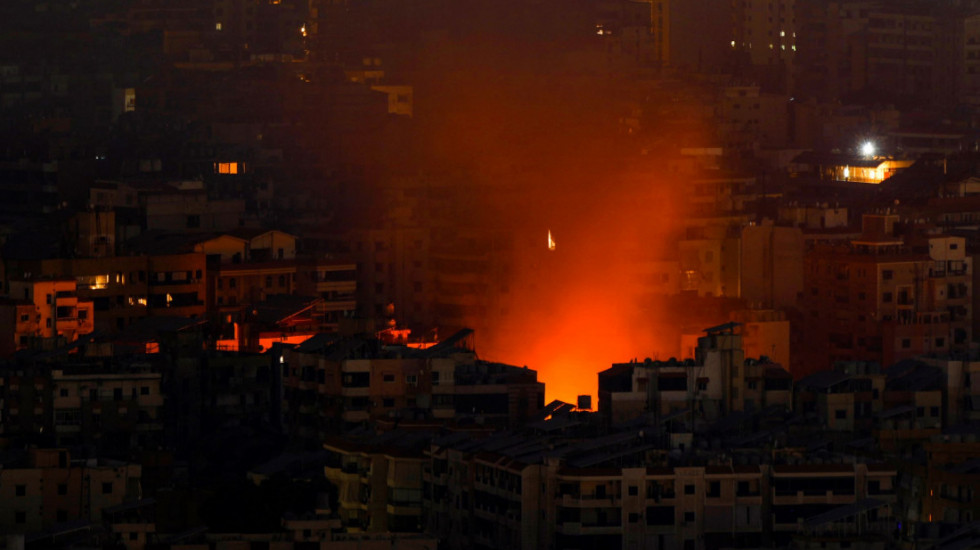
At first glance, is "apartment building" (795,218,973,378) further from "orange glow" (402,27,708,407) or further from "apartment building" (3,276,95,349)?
"apartment building" (3,276,95,349)

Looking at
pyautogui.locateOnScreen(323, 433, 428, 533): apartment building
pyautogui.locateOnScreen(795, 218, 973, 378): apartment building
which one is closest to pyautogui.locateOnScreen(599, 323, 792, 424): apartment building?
pyautogui.locateOnScreen(323, 433, 428, 533): apartment building

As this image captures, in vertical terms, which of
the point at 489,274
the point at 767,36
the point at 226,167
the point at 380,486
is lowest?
the point at 380,486

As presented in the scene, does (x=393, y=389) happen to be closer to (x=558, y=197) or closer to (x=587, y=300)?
(x=587, y=300)

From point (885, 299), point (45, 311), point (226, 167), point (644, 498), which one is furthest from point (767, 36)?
point (644, 498)

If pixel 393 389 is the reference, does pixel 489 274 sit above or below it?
above

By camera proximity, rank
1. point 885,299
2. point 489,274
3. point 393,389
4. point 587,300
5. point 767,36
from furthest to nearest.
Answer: point 767,36 < point 489,274 < point 587,300 < point 885,299 < point 393,389

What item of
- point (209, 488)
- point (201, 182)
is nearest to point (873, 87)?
point (201, 182)

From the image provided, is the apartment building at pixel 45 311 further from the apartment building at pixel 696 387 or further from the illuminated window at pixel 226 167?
the illuminated window at pixel 226 167

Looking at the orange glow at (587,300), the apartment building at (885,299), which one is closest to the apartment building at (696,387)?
the orange glow at (587,300)

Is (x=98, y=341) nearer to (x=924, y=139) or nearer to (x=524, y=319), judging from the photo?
(x=524, y=319)
